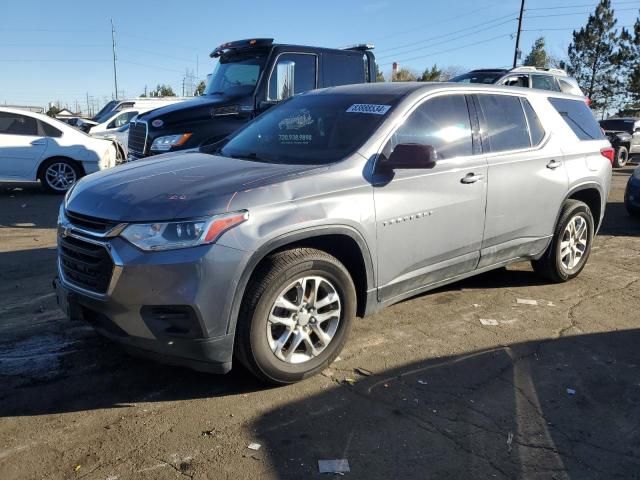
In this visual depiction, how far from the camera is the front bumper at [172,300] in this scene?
9.65ft

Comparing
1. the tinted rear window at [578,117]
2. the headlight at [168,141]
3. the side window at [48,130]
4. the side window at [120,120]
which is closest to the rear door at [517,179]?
the tinted rear window at [578,117]

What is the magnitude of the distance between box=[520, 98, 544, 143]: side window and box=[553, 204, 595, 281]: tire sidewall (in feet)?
2.62

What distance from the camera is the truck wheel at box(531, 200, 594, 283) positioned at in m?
5.37

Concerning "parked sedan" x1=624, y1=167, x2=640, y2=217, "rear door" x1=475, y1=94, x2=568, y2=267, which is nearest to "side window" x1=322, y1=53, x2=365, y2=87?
"rear door" x1=475, y1=94, x2=568, y2=267

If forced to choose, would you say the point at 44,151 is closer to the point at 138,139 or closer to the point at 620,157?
the point at 138,139

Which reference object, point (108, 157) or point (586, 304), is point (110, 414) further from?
point (108, 157)

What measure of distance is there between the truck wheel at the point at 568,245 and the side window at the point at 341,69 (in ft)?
14.7

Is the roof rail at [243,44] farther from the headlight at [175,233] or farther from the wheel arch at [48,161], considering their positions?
the headlight at [175,233]

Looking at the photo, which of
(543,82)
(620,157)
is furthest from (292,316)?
(620,157)

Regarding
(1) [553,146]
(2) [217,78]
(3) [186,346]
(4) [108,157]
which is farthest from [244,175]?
(4) [108,157]

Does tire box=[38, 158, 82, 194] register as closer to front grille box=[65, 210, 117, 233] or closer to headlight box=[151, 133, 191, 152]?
headlight box=[151, 133, 191, 152]

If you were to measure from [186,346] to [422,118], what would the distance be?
7.71 feet

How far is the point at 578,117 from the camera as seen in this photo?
569 centimetres

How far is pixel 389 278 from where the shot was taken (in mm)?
3875
